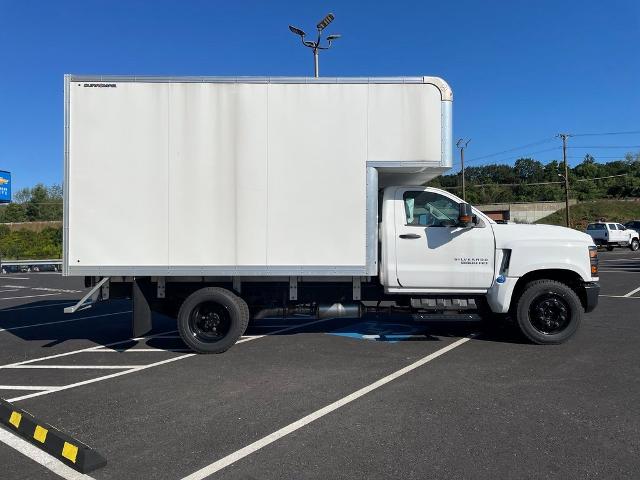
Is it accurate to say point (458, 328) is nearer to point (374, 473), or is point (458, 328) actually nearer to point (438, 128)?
point (438, 128)

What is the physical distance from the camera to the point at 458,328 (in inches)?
318

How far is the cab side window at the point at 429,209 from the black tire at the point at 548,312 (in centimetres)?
→ 144

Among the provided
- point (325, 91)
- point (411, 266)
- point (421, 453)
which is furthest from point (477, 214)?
point (421, 453)

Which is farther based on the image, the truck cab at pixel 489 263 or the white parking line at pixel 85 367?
the truck cab at pixel 489 263

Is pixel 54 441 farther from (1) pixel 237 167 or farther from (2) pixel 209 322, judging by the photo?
(1) pixel 237 167

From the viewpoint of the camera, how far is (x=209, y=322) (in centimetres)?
662

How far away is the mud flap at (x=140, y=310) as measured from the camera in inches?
255

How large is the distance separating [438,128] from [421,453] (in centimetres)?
408

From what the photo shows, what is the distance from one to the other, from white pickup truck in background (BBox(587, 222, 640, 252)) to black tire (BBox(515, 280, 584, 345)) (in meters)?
29.9

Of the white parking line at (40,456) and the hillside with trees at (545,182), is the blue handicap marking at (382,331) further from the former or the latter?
the hillside with trees at (545,182)

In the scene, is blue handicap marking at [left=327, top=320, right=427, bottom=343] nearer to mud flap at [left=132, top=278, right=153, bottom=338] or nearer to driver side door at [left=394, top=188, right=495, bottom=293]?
driver side door at [left=394, top=188, right=495, bottom=293]

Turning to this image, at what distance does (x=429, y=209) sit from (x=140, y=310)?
4.16 metres

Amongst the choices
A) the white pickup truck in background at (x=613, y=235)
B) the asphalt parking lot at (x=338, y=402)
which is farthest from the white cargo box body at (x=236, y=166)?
the white pickup truck in background at (x=613, y=235)

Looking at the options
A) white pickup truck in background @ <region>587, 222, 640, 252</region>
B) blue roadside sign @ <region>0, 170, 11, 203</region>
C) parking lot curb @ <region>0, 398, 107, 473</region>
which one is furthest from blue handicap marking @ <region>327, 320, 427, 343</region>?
blue roadside sign @ <region>0, 170, 11, 203</region>
